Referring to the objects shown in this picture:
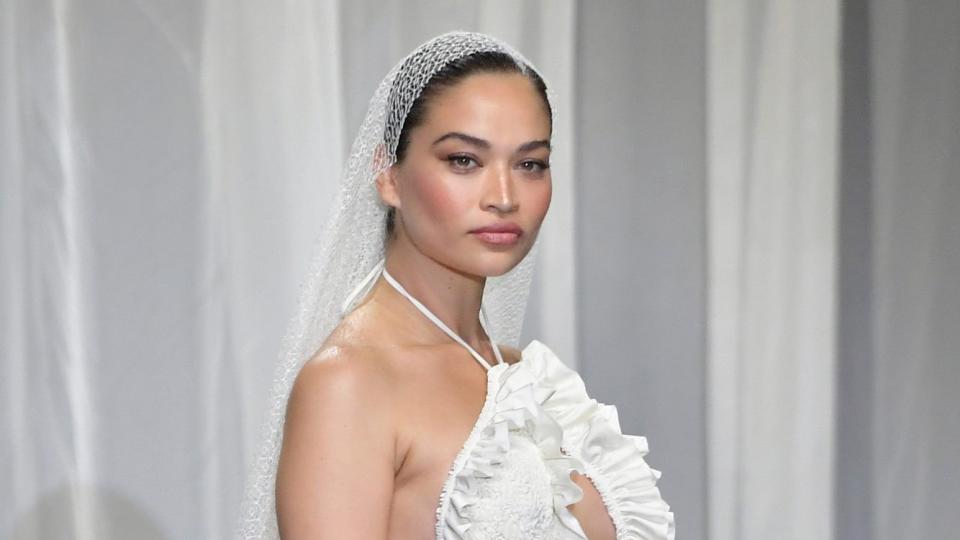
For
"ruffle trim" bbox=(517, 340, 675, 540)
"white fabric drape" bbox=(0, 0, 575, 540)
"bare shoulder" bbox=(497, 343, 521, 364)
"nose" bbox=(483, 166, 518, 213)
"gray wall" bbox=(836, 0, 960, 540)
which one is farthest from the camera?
"gray wall" bbox=(836, 0, 960, 540)

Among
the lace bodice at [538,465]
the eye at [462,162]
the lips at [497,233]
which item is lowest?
the lace bodice at [538,465]

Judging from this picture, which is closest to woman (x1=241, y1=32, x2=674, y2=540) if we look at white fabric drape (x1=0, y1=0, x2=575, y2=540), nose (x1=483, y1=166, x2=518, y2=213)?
nose (x1=483, y1=166, x2=518, y2=213)

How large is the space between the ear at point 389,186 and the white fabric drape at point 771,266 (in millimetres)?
1222

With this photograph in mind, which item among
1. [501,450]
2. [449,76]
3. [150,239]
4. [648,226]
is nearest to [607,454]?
[501,450]

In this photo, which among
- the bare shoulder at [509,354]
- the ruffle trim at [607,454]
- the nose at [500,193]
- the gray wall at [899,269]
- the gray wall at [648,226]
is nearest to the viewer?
the nose at [500,193]

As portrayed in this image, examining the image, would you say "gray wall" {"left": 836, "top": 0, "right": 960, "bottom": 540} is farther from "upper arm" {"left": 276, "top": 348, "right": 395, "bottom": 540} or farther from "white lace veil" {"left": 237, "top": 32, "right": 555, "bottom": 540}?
"upper arm" {"left": 276, "top": 348, "right": 395, "bottom": 540}

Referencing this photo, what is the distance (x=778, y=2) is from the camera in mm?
2539

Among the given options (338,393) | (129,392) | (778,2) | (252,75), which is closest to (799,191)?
(778,2)

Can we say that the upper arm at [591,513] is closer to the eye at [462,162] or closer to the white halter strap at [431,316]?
the white halter strap at [431,316]

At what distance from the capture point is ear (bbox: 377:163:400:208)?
4.54 feet

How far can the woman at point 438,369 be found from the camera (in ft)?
4.03

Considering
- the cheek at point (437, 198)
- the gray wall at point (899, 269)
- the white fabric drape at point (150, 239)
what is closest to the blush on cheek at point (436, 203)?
the cheek at point (437, 198)

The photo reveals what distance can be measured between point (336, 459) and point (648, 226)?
4.57ft

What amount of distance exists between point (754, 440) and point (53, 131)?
135 centimetres
